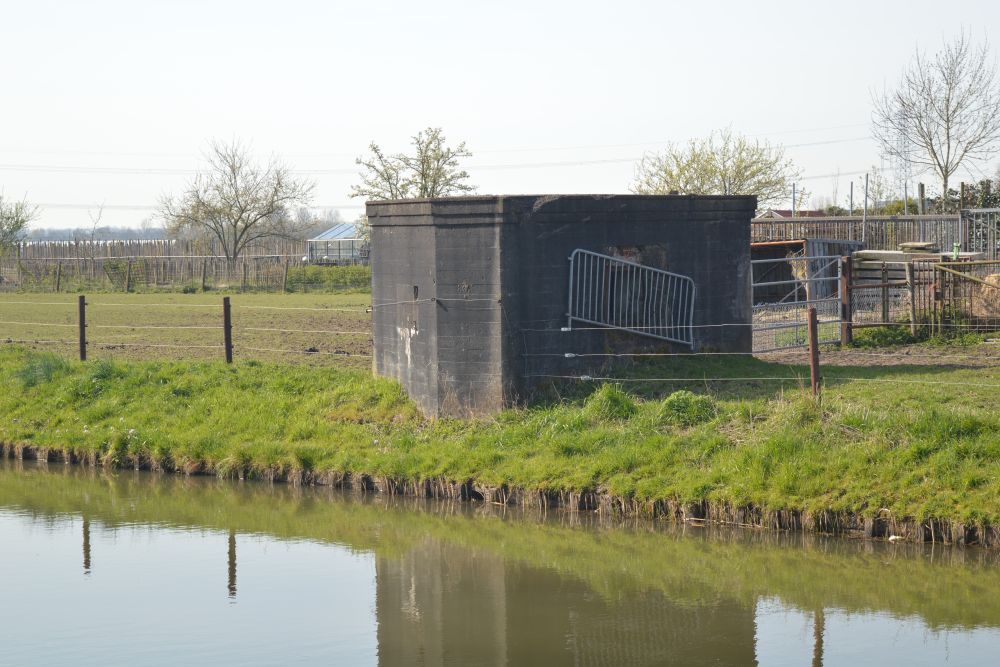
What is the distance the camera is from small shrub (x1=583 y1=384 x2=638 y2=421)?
573 inches

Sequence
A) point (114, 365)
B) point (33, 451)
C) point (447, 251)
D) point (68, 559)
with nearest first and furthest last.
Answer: point (68, 559) → point (447, 251) → point (33, 451) → point (114, 365)

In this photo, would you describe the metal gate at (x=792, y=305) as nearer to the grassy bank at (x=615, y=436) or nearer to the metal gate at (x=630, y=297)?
the metal gate at (x=630, y=297)

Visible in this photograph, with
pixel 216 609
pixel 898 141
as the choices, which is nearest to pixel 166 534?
pixel 216 609

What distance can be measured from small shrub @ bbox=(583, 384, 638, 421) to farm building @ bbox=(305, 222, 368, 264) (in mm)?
46701

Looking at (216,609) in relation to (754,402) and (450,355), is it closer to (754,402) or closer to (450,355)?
(450,355)

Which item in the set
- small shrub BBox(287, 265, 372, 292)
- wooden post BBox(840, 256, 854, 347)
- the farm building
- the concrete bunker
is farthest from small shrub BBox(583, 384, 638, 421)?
the farm building

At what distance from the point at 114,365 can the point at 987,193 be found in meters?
34.0

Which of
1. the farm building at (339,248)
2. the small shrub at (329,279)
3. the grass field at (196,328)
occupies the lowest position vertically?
the grass field at (196,328)

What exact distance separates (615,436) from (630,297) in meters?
2.94

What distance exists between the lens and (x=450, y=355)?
612 inches

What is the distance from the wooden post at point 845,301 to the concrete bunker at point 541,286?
465 centimetres

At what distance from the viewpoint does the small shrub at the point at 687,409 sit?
1397cm

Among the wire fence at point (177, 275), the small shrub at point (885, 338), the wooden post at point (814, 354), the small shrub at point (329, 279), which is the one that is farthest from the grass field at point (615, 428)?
the wire fence at point (177, 275)

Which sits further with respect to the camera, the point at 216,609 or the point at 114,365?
the point at 114,365
